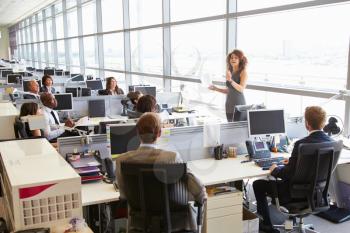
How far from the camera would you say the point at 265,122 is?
137 inches

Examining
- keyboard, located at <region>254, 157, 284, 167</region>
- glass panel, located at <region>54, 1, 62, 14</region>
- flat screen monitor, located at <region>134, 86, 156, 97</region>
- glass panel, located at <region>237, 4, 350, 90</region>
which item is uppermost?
glass panel, located at <region>54, 1, 62, 14</region>

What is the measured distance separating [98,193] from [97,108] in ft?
11.2

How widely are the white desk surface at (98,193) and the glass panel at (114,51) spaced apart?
7653 millimetres

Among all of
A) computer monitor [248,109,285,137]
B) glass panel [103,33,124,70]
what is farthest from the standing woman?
glass panel [103,33,124,70]

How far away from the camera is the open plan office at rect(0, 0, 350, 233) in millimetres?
2082

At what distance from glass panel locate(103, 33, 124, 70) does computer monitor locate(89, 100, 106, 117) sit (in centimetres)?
444

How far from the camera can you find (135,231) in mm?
2260

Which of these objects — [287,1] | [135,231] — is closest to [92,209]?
[135,231]

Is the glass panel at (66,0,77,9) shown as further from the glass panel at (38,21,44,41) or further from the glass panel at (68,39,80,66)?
the glass panel at (38,21,44,41)

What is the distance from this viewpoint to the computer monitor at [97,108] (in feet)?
19.1

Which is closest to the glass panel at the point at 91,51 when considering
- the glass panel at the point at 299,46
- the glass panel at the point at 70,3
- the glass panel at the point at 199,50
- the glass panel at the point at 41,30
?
the glass panel at the point at 70,3

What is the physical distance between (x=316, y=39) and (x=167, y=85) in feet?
11.2

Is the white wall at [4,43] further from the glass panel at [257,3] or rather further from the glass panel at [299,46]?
the glass panel at [257,3]

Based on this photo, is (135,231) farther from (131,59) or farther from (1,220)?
(131,59)
